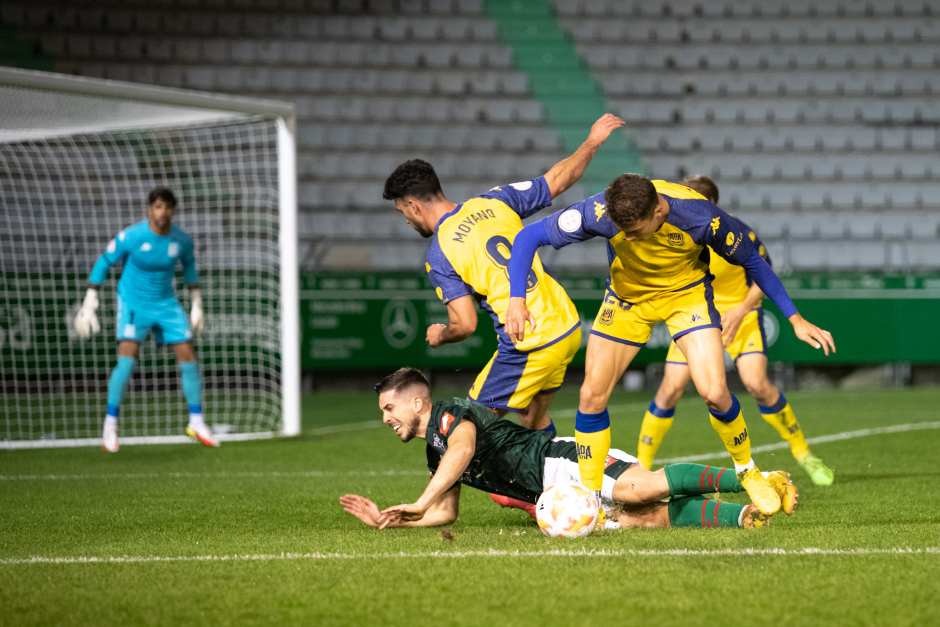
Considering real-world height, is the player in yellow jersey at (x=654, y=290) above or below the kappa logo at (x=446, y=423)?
above

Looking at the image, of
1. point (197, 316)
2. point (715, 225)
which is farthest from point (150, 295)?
point (715, 225)

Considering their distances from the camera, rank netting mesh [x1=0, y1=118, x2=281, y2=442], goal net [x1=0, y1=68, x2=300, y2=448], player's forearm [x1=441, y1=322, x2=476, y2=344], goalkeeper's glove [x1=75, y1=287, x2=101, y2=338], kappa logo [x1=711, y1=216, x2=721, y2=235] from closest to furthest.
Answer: kappa logo [x1=711, y1=216, x2=721, y2=235] < player's forearm [x1=441, y1=322, x2=476, y2=344] < goalkeeper's glove [x1=75, y1=287, x2=101, y2=338] < goal net [x1=0, y1=68, x2=300, y2=448] < netting mesh [x1=0, y1=118, x2=281, y2=442]

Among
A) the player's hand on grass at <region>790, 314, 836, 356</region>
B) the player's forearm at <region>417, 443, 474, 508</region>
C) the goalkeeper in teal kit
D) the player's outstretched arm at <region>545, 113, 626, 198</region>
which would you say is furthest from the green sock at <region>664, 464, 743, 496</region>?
the goalkeeper in teal kit

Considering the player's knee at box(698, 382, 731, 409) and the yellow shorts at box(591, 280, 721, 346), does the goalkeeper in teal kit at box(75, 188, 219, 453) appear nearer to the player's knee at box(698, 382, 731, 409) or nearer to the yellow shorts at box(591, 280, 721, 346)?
the yellow shorts at box(591, 280, 721, 346)

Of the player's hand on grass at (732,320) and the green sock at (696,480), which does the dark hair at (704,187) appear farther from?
the green sock at (696,480)

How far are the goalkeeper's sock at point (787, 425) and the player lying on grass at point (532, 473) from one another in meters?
2.24

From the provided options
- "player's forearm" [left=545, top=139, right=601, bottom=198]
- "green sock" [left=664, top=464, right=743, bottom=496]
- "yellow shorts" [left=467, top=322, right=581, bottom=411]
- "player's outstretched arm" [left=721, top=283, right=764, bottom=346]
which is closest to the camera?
"green sock" [left=664, top=464, right=743, bottom=496]

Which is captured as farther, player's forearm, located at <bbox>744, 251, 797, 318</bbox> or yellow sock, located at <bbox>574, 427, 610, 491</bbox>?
player's forearm, located at <bbox>744, 251, 797, 318</bbox>

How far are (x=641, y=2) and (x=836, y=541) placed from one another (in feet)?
66.2

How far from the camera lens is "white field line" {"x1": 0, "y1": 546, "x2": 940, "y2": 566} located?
449cm

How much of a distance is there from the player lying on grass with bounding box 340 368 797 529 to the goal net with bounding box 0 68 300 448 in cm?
645

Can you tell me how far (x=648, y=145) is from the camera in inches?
875

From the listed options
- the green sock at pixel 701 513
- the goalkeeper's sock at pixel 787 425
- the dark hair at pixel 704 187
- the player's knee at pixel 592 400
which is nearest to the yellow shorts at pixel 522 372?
the player's knee at pixel 592 400

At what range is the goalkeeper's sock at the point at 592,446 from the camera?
534 centimetres
